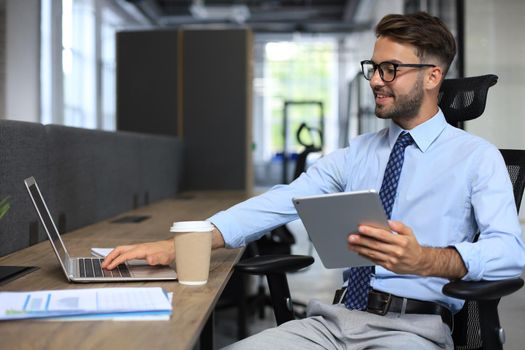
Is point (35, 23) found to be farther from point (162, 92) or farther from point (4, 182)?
point (4, 182)

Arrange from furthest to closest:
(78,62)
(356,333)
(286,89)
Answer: (286,89), (78,62), (356,333)

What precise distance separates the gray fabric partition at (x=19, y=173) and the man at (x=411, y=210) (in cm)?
44

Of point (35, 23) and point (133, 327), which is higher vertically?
point (35, 23)

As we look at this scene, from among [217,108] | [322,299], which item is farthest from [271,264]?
[217,108]

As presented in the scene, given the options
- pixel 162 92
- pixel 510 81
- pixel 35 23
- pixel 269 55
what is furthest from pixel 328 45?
pixel 510 81

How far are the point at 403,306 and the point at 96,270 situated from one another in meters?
0.62

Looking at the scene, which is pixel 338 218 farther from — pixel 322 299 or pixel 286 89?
pixel 286 89

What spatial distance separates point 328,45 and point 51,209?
11.1 metres

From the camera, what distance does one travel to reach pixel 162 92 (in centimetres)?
430

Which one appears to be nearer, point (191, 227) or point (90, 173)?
point (191, 227)

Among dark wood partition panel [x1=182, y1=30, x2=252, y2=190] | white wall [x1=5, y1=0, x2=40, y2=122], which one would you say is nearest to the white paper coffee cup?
dark wood partition panel [x1=182, y1=30, x2=252, y2=190]

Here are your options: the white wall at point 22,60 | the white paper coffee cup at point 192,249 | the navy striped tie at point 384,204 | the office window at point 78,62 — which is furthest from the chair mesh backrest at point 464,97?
the office window at point 78,62

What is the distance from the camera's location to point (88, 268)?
4.39ft

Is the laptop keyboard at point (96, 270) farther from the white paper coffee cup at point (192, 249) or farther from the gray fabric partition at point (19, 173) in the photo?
the gray fabric partition at point (19, 173)
